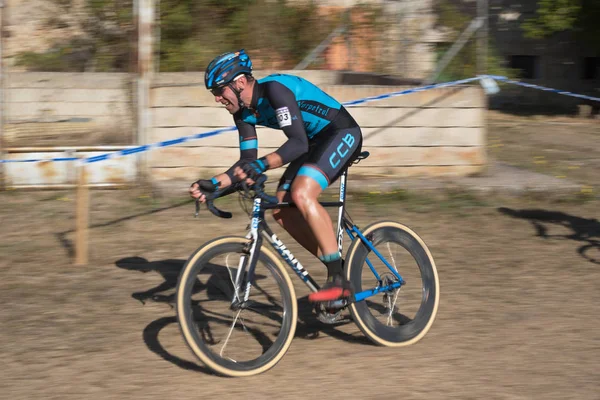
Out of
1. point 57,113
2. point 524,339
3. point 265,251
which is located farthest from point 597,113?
point 265,251

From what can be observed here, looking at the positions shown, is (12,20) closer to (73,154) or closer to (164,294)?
(73,154)

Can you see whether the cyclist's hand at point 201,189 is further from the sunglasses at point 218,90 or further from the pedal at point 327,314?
the pedal at point 327,314

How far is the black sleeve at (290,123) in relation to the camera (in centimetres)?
475

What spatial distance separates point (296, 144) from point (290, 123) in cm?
12

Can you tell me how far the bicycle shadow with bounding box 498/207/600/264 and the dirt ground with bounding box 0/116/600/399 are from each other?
19 millimetres

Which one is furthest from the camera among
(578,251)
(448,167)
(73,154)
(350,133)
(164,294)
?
(448,167)

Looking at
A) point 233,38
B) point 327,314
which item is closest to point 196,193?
point 327,314

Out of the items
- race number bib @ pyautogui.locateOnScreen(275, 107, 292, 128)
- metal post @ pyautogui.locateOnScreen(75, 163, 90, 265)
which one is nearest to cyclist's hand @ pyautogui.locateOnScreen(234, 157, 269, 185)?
race number bib @ pyautogui.locateOnScreen(275, 107, 292, 128)


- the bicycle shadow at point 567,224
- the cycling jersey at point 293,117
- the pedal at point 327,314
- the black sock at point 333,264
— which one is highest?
the cycling jersey at point 293,117

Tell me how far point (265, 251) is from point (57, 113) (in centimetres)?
598

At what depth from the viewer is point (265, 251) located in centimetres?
483

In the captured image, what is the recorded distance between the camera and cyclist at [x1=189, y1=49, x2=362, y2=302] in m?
4.77

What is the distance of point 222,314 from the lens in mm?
4895

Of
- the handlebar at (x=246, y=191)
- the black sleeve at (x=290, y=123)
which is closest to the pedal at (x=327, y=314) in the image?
the handlebar at (x=246, y=191)
